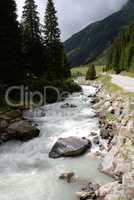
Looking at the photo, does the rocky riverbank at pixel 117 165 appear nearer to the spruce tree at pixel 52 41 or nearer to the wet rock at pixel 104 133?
the wet rock at pixel 104 133

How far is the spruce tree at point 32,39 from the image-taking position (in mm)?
39031

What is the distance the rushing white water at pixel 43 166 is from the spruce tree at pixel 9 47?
7.85 metres

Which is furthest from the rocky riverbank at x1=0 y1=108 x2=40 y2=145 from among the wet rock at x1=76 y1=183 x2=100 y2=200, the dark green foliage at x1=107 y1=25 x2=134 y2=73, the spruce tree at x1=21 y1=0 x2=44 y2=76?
the dark green foliage at x1=107 y1=25 x2=134 y2=73

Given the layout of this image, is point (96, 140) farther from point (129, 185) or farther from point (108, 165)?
point (129, 185)

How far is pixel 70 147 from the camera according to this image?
1750 cm

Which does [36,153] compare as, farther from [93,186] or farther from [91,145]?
[93,186]

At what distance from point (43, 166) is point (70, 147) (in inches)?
97.3

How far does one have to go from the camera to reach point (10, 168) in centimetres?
1573

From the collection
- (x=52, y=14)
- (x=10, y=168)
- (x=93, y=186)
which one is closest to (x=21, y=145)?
(x=10, y=168)

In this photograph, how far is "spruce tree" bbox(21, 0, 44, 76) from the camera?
39.0 metres

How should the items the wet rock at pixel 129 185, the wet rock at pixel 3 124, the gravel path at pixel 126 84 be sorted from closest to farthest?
the wet rock at pixel 129 185, the wet rock at pixel 3 124, the gravel path at pixel 126 84

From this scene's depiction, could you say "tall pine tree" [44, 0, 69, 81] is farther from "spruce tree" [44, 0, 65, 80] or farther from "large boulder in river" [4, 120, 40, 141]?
"large boulder in river" [4, 120, 40, 141]

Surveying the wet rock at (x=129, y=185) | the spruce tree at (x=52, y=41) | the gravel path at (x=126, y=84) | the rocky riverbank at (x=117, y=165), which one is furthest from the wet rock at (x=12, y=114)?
the spruce tree at (x=52, y=41)

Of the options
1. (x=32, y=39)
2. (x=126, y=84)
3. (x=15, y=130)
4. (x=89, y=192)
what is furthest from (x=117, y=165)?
(x=32, y=39)
